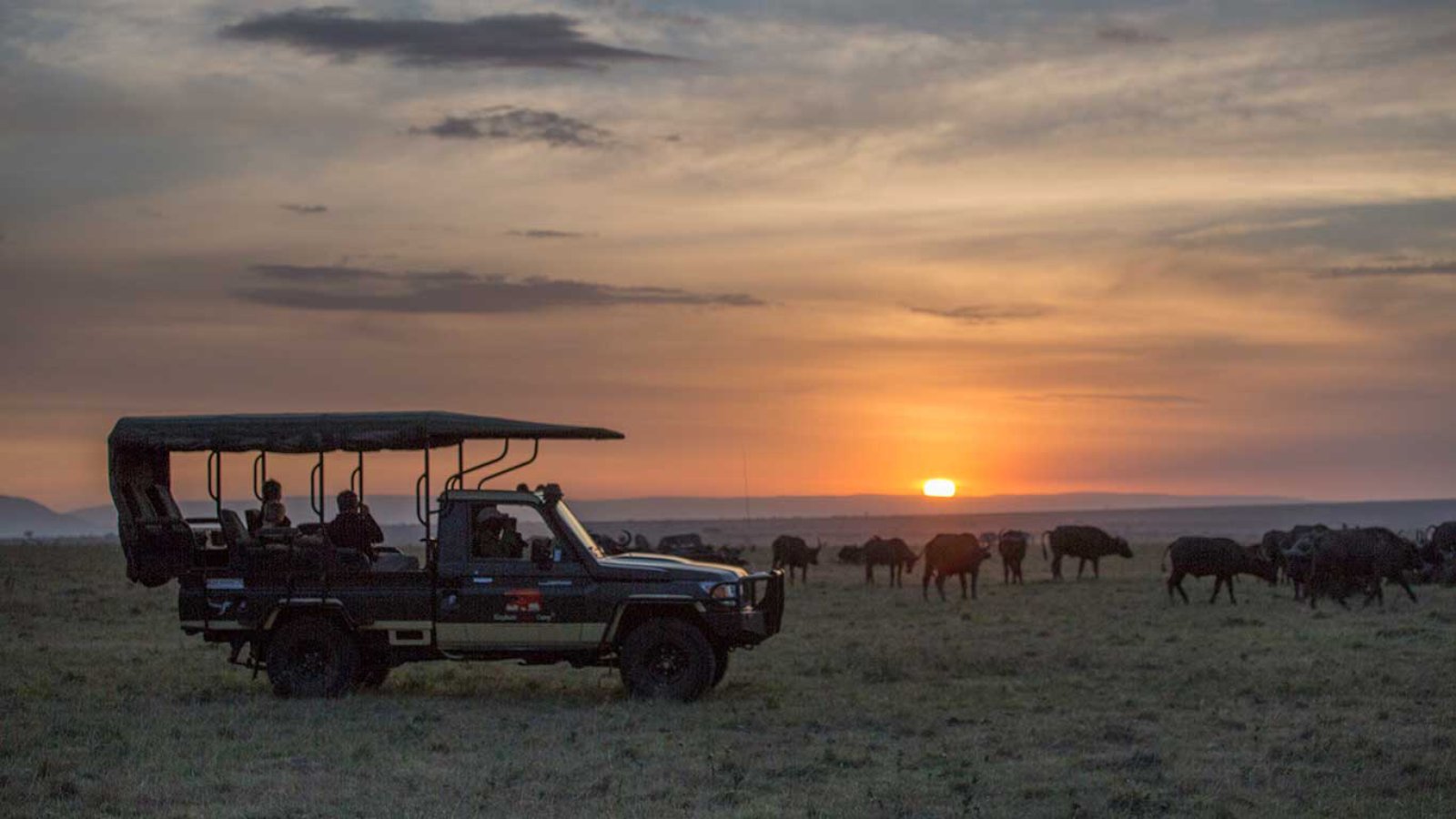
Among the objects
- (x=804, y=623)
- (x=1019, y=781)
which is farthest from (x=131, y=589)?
(x=1019, y=781)

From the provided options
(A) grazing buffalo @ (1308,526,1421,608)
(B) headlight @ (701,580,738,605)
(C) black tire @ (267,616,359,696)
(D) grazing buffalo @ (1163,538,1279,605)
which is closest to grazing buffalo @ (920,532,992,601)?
(D) grazing buffalo @ (1163,538,1279,605)

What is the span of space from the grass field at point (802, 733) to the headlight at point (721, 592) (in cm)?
116

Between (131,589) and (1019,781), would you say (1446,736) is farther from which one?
(131,589)

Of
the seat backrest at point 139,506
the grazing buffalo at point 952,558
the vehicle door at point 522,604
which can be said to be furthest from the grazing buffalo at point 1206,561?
the seat backrest at point 139,506

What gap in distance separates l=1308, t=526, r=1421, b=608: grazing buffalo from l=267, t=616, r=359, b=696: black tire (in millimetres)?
24246

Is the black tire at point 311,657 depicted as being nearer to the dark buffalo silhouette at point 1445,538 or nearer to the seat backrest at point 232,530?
the seat backrest at point 232,530

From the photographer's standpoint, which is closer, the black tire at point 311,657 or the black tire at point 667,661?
the black tire at point 667,661

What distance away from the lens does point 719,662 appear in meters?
20.8

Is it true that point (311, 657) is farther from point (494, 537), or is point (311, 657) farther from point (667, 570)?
point (667, 570)

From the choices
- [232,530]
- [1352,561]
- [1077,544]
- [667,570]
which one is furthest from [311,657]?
[1077,544]

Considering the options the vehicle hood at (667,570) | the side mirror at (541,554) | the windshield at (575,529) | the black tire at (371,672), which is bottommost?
the black tire at (371,672)

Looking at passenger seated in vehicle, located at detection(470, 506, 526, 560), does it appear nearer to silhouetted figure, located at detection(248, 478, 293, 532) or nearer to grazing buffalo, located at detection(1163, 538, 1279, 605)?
silhouetted figure, located at detection(248, 478, 293, 532)

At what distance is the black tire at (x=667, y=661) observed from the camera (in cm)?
2002

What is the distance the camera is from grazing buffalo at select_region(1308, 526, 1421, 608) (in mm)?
38156
